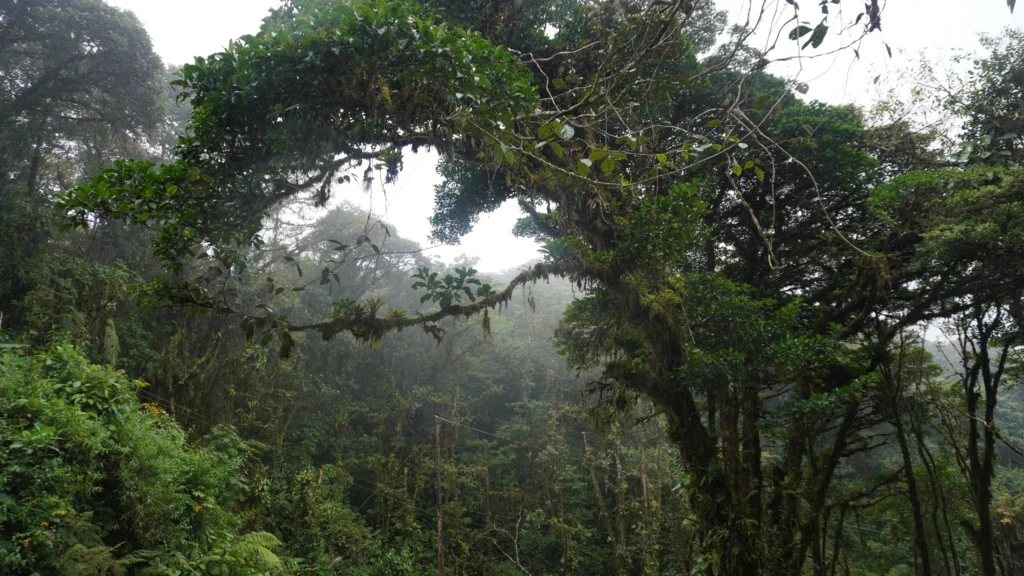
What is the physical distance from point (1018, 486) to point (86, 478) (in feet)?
58.7

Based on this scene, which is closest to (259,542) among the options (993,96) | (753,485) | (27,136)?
(753,485)

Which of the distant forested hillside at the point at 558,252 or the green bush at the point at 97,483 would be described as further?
the green bush at the point at 97,483

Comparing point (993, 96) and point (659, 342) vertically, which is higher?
point (993, 96)

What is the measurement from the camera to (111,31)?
809cm

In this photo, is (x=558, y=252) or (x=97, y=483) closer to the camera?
(x=97, y=483)

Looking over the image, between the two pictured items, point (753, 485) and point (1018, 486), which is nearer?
point (753, 485)

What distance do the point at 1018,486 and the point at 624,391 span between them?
13.9 metres

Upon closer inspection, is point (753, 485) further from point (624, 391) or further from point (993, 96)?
point (993, 96)

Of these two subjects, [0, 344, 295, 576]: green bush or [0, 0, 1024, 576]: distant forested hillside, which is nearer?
[0, 0, 1024, 576]: distant forested hillside

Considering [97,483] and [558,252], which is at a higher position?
[558,252]

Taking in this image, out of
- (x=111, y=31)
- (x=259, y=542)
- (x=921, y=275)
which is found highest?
(x=111, y=31)

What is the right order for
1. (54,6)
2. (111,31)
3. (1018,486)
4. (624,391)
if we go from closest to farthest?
(624,391), (54,6), (111,31), (1018,486)

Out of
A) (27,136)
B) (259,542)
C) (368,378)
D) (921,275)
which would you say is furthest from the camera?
(368,378)

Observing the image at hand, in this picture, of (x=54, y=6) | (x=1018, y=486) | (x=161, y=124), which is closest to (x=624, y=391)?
(x=161, y=124)
